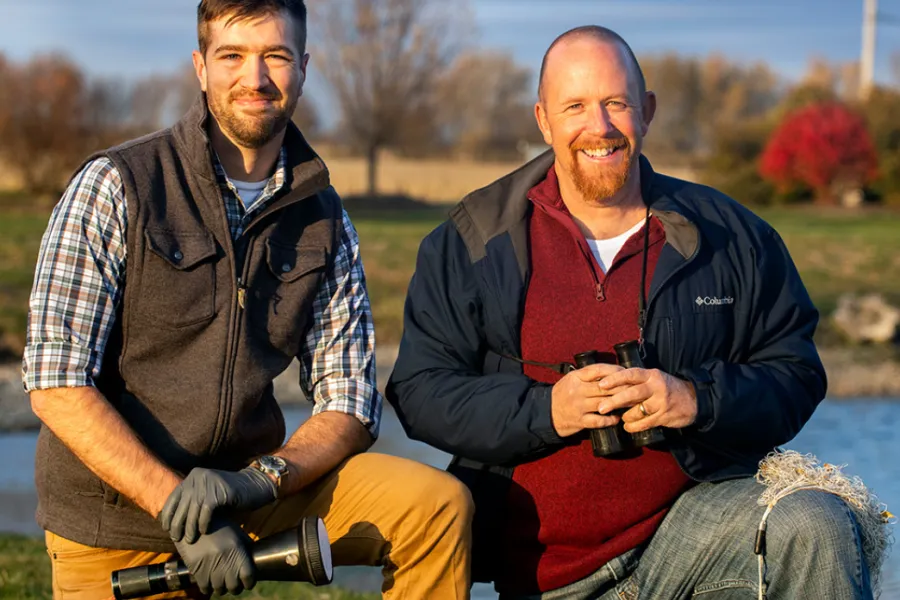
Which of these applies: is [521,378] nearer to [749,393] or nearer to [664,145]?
[749,393]

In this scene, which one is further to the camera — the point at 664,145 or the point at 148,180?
the point at 664,145

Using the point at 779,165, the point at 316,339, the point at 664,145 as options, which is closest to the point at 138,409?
the point at 316,339

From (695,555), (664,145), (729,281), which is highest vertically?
(729,281)

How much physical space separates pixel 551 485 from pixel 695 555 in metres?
0.44

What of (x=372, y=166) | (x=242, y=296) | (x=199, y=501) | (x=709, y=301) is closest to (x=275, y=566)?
(x=199, y=501)

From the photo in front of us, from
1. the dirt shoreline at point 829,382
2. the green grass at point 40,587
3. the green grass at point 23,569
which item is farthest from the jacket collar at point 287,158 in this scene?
the dirt shoreline at point 829,382

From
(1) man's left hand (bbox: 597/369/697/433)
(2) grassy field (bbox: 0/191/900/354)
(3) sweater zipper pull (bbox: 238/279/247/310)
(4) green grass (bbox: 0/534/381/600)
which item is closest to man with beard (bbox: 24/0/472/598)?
(3) sweater zipper pull (bbox: 238/279/247/310)

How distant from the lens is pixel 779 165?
36656 mm

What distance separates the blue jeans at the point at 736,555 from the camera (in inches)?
121

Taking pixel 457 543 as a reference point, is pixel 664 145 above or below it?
below

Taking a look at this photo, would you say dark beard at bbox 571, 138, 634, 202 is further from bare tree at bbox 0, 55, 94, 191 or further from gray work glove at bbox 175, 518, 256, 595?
bare tree at bbox 0, 55, 94, 191

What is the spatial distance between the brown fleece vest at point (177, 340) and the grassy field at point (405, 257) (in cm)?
969

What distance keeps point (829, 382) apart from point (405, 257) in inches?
310

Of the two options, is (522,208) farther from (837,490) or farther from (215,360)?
(837,490)
